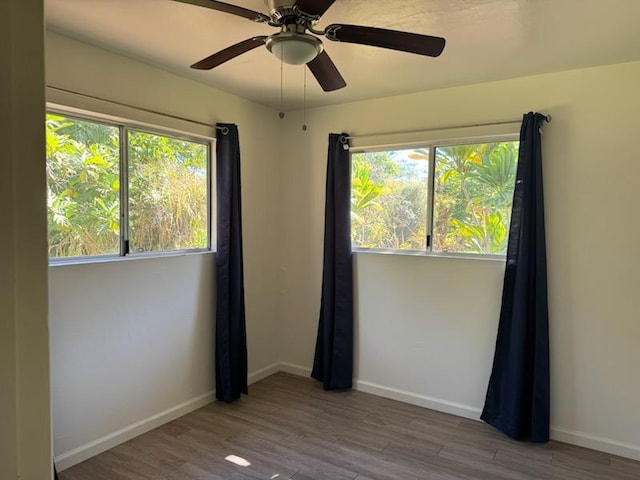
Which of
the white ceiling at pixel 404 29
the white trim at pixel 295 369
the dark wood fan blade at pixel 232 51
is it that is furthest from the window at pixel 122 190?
the white trim at pixel 295 369

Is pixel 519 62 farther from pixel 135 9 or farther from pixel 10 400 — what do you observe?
pixel 10 400

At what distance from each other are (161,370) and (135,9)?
229 centimetres

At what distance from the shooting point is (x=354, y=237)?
3801 millimetres

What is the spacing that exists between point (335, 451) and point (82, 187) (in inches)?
90.3

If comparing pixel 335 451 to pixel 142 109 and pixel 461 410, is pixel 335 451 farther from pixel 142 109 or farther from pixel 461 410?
pixel 142 109

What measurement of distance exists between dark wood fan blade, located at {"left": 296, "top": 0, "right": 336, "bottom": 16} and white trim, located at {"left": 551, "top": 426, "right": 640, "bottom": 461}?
9.81ft

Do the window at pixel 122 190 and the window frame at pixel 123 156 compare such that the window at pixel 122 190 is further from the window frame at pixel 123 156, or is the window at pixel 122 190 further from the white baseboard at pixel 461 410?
the white baseboard at pixel 461 410

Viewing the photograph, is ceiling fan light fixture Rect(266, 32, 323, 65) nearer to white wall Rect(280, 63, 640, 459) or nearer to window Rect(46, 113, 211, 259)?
window Rect(46, 113, 211, 259)

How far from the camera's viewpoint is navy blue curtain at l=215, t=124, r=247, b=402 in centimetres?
334

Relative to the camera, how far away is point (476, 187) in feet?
10.6

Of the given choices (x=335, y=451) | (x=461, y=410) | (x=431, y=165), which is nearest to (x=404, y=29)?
(x=431, y=165)

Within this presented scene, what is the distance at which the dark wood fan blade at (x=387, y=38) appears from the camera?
1.74 m

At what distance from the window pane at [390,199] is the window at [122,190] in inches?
51.2

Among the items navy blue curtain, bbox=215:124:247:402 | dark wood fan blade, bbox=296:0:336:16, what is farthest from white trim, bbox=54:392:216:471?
dark wood fan blade, bbox=296:0:336:16
